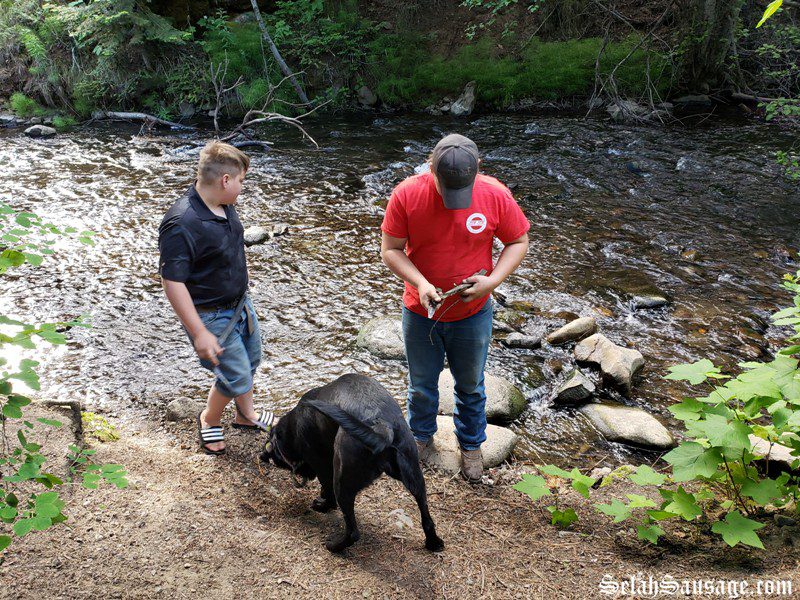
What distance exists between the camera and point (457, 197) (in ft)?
9.83

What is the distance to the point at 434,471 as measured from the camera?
3904mm

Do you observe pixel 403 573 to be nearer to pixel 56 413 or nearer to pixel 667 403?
pixel 56 413

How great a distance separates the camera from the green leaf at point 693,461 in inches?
108

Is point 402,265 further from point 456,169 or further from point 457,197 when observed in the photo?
point 456,169

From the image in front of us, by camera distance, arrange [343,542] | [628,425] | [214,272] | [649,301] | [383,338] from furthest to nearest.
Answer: [649,301]
[383,338]
[628,425]
[214,272]
[343,542]

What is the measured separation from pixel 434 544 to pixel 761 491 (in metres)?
1.64

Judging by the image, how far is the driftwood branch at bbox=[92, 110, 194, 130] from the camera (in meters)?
13.0

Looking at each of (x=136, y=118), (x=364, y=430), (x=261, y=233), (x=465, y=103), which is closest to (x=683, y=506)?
(x=364, y=430)

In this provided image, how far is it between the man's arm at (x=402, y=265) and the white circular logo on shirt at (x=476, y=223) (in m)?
0.38

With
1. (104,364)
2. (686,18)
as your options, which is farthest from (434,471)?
(686,18)

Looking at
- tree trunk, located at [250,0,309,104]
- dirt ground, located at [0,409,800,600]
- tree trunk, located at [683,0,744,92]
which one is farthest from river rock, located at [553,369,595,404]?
tree trunk, located at [250,0,309,104]

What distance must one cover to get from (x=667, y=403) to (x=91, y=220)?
7.76m

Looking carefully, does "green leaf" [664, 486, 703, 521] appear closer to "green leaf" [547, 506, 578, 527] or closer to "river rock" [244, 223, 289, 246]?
"green leaf" [547, 506, 578, 527]

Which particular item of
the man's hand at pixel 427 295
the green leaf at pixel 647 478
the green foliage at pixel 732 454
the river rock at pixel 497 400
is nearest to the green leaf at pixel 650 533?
the green foliage at pixel 732 454
